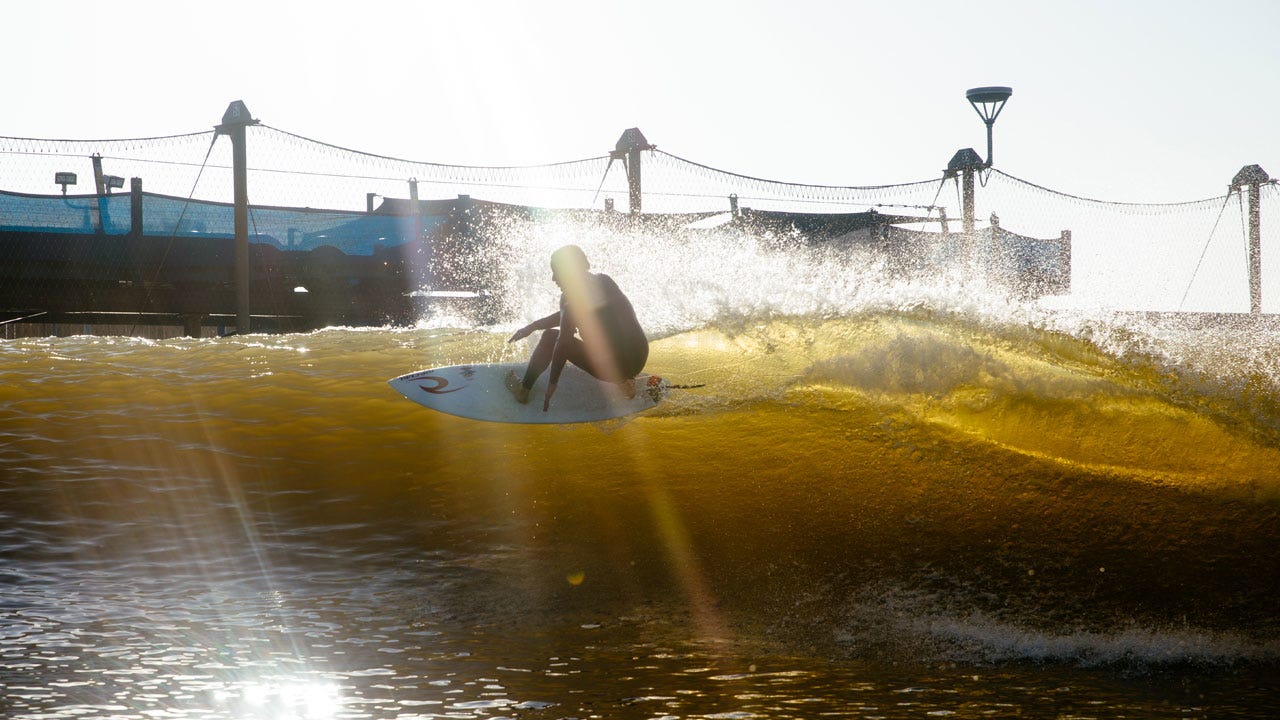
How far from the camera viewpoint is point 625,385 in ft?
28.8

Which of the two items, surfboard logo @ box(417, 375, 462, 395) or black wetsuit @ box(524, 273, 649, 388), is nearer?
black wetsuit @ box(524, 273, 649, 388)

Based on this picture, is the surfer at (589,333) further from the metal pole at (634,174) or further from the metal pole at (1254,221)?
the metal pole at (1254,221)

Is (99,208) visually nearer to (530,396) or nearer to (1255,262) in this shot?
(530,396)

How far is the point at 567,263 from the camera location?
323 inches

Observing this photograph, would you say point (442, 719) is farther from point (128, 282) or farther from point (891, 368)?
point (128, 282)

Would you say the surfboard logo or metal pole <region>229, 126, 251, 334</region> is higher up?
metal pole <region>229, 126, 251, 334</region>

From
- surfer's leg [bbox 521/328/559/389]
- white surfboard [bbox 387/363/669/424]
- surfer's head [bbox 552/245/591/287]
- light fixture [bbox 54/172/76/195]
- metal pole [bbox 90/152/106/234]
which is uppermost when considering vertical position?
light fixture [bbox 54/172/76/195]

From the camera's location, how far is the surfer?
328 inches

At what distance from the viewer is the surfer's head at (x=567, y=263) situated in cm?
818

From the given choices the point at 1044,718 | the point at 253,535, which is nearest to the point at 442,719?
the point at 1044,718

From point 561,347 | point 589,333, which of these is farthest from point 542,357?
point 589,333

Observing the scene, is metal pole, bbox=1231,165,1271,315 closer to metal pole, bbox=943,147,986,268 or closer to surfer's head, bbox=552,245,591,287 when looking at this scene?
metal pole, bbox=943,147,986,268

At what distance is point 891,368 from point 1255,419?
8.59ft

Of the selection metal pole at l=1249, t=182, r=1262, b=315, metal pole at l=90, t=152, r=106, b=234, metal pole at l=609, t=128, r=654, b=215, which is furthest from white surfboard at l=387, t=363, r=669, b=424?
A: metal pole at l=1249, t=182, r=1262, b=315
